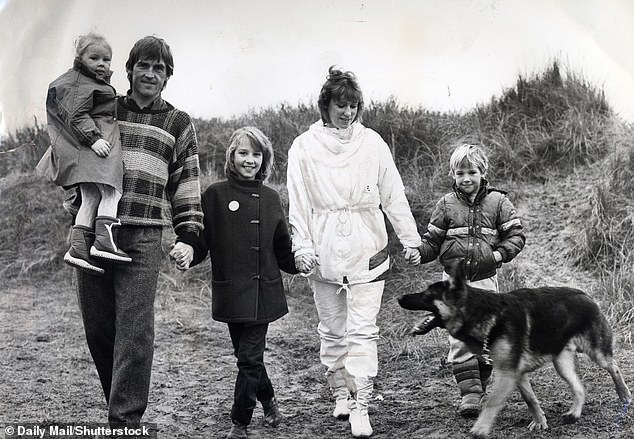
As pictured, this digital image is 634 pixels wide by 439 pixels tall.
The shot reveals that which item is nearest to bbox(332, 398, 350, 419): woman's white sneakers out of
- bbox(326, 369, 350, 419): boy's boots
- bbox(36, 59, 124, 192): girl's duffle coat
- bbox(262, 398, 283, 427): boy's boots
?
bbox(326, 369, 350, 419): boy's boots

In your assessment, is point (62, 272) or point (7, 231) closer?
point (62, 272)

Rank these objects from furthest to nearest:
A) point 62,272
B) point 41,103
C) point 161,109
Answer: point 62,272 → point 41,103 → point 161,109

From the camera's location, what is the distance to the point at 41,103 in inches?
138

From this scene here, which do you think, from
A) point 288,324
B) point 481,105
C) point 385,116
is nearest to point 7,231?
point 288,324

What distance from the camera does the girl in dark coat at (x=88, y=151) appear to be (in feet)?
8.20

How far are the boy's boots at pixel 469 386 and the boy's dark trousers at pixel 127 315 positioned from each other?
50.6 inches

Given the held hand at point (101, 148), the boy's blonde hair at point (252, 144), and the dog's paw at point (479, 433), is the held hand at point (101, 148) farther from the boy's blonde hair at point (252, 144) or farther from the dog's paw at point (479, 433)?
the dog's paw at point (479, 433)

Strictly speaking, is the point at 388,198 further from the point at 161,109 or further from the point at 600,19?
the point at 600,19

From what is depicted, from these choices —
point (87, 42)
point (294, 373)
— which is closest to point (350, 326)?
point (294, 373)

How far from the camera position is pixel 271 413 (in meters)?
3.02

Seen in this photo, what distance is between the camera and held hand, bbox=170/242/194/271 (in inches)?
107

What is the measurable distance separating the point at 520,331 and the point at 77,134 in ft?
5.72

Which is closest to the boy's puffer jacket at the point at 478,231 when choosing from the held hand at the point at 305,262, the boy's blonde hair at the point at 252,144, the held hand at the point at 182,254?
the held hand at the point at 305,262

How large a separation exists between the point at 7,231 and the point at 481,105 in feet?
12.6
